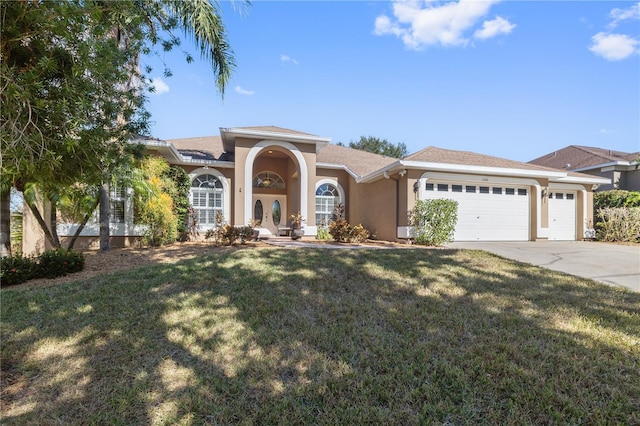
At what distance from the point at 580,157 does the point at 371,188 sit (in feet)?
51.2

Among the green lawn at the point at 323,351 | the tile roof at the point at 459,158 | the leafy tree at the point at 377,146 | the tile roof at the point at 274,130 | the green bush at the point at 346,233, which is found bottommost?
the green lawn at the point at 323,351

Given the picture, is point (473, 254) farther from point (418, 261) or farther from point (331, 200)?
point (331, 200)

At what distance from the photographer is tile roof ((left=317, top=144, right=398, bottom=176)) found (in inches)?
708

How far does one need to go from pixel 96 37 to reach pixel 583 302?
725 centimetres

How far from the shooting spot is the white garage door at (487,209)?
13016mm

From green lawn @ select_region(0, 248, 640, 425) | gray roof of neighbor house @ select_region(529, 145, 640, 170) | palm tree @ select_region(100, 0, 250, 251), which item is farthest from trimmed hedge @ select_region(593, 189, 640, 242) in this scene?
palm tree @ select_region(100, 0, 250, 251)

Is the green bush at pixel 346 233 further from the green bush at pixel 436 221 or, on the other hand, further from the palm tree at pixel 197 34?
the palm tree at pixel 197 34

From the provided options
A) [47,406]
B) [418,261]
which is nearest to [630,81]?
[418,261]

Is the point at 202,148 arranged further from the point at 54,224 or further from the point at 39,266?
the point at 39,266

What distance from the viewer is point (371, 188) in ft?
50.5

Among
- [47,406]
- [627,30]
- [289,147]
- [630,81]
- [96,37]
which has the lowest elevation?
[47,406]

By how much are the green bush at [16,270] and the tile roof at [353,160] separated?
43.1ft

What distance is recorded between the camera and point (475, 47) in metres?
10.7

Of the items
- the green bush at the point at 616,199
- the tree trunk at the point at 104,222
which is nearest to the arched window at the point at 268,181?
the tree trunk at the point at 104,222
